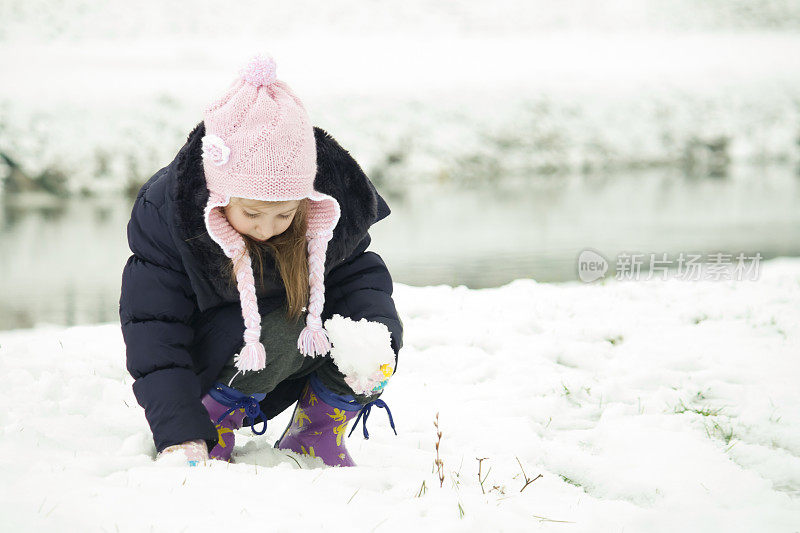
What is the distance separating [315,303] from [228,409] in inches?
17.5

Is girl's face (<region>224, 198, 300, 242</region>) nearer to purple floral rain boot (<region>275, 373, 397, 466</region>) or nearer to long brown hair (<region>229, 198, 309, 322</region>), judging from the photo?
long brown hair (<region>229, 198, 309, 322</region>)

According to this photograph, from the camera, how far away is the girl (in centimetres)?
208

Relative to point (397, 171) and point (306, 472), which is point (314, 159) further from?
point (397, 171)

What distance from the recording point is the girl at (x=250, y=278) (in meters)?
2.08

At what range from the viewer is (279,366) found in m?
2.31

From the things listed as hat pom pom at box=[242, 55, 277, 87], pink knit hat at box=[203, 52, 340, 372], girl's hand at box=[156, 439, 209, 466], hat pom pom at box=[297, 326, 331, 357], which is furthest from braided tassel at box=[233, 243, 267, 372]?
hat pom pom at box=[242, 55, 277, 87]

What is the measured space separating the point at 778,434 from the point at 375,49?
2200 cm

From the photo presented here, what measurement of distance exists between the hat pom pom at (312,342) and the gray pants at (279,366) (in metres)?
0.04

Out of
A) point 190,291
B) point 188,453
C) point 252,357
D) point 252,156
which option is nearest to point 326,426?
point 252,357

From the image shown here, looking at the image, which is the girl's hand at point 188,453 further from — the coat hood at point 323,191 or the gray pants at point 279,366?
the coat hood at point 323,191

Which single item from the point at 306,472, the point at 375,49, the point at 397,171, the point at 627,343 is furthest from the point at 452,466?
the point at 375,49

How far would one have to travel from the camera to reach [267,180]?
2049 millimetres

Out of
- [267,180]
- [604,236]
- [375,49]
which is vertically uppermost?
[375,49]

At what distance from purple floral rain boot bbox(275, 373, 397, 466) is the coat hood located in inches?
15.7
